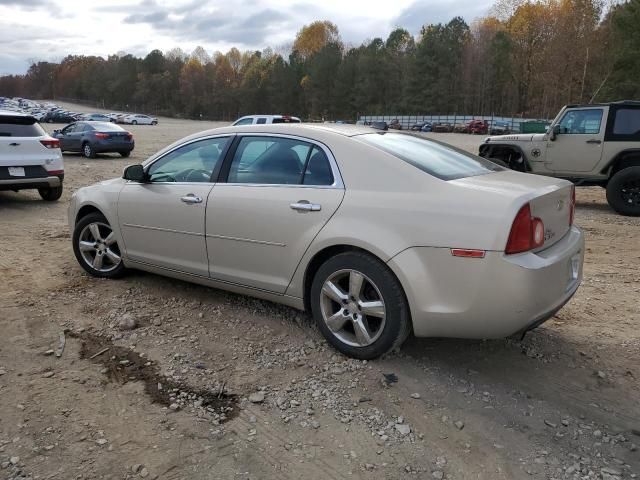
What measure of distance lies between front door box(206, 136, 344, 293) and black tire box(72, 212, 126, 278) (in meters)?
1.42

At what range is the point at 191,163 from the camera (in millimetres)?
4574

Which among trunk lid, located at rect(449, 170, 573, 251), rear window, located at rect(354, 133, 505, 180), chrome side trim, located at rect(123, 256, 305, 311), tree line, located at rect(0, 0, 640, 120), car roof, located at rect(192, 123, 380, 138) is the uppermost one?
tree line, located at rect(0, 0, 640, 120)

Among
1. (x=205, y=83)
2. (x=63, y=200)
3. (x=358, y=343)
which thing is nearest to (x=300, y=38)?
(x=205, y=83)

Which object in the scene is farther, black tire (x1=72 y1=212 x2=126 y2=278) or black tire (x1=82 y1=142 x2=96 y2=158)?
black tire (x1=82 y1=142 x2=96 y2=158)

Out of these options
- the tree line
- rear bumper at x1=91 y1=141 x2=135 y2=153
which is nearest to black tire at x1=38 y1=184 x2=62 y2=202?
rear bumper at x1=91 y1=141 x2=135 y2=153

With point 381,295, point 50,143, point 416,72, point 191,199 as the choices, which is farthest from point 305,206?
point 416,72

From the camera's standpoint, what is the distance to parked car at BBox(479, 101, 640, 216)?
9844 millimetres

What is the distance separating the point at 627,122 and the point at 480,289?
855 centimetres

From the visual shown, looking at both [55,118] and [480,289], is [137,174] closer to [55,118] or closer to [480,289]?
[480,289]

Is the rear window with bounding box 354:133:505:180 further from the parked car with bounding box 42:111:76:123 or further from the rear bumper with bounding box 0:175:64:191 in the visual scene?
the parked car with bounding box 42:111:76:123

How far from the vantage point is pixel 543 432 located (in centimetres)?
293

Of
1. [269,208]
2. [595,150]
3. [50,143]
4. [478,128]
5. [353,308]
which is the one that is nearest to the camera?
[353,308]

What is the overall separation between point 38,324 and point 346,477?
9.47 feet

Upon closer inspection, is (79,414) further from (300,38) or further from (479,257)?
(300,38)
